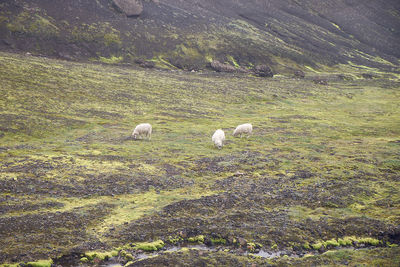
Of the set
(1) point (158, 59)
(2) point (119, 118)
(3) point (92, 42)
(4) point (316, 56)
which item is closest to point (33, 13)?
(3) point (92, 42)

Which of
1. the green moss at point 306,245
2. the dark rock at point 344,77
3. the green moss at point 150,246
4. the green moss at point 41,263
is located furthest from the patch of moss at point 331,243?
the dark rock at point 344,77

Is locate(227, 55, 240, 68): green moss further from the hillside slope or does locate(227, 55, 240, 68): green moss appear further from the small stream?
the small stream

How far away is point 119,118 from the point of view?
51.2 metres

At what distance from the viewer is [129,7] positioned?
136 m

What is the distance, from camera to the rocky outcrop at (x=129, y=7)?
135000 mm

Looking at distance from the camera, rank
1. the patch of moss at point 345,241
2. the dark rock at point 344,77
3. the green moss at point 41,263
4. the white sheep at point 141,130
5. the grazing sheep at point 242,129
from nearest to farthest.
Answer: the green moss at point 41,263
the patch of moss at point 345,241
the white sheep at point 141,130
the grazing sheep at point 242,129
the dark rock at point 344,77

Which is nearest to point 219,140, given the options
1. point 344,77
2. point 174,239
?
point 174,239

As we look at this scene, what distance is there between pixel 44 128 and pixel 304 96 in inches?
2895

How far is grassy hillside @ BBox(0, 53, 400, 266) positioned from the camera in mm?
16938

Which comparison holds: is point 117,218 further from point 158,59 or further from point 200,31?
point 200,31

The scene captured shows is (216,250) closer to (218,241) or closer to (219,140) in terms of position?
(218,241)

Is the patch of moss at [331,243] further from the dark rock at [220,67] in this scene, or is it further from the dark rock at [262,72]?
the dark rock at [262,72]

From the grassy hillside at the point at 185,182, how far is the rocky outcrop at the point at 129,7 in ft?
281

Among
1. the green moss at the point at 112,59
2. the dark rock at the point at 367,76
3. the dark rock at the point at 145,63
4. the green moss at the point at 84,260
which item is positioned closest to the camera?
the green moss at the point at 84,260
